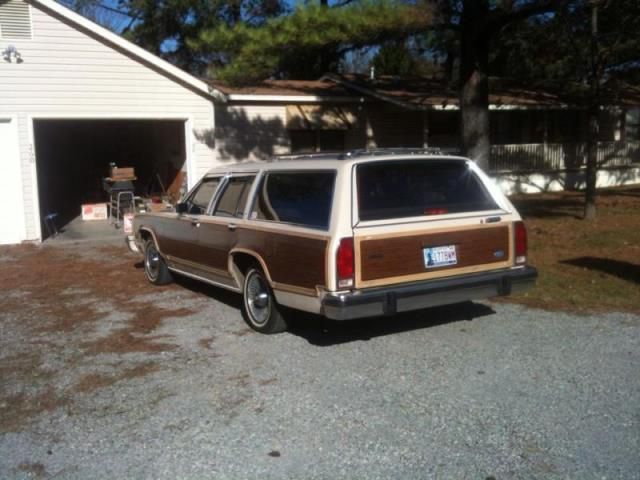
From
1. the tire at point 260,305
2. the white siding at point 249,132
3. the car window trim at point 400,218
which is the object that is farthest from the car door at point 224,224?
the white siding at point 249,132

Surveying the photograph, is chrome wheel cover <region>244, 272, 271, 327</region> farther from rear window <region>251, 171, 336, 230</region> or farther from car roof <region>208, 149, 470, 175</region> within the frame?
car roof <region>208, 149, 470, 175</region>

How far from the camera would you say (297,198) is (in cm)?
625

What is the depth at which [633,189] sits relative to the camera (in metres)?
21.5

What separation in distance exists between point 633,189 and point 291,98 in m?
11.3

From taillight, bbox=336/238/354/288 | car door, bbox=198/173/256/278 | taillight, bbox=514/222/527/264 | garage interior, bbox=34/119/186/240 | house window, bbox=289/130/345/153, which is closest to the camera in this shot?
taillight, bbox=336/238/354/288

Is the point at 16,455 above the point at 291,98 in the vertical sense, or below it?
below

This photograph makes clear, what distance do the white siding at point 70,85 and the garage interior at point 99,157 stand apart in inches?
141

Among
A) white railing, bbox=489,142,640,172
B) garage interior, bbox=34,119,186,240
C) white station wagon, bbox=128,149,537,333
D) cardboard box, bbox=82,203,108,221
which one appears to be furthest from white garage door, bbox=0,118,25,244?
white railing, bbox=489,142,640,172

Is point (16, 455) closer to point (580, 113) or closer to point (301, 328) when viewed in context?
point (301, 328)

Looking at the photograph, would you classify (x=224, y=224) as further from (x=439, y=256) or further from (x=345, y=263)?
(x=439, y=256)

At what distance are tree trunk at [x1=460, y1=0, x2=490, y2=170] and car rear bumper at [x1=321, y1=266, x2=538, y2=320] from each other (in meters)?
7.51

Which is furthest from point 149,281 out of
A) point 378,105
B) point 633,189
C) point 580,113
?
point 580,113

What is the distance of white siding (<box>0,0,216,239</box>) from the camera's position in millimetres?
12984

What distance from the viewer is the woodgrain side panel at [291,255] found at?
18.4ft
